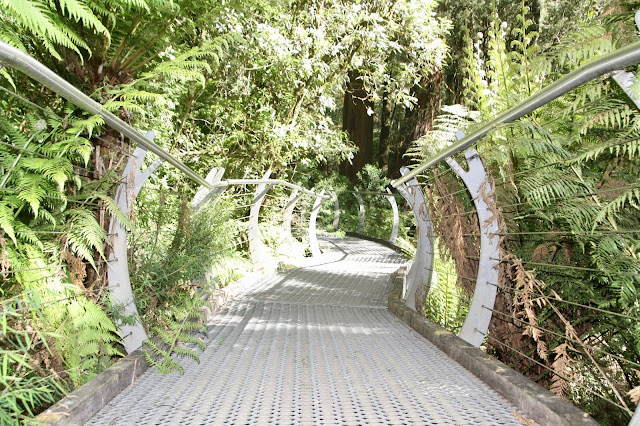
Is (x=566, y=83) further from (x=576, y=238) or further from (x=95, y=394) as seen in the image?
(x=95, y=394)

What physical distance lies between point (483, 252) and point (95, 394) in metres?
1.99

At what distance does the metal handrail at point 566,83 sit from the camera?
148 centimetres

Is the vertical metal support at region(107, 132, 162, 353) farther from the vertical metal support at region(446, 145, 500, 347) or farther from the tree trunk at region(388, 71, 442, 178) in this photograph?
the tree trunk at region(388, 71, 442, 178)

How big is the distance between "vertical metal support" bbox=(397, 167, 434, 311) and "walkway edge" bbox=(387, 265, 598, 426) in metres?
0.62

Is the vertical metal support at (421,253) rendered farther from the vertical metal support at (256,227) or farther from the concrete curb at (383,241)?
the concrete curb at (383,241)

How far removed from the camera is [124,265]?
2.76 meters

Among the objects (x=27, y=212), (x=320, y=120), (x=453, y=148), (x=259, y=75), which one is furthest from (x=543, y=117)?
(x=320, y=120)

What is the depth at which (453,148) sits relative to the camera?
2.83m

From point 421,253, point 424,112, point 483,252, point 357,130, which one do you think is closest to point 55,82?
point 483,252

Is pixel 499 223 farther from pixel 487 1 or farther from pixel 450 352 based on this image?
pixel 487 1

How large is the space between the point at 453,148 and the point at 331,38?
7.94 metres

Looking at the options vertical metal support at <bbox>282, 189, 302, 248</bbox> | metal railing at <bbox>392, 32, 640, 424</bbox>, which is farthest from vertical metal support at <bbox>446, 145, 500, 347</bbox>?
vertical metal support at <bbox>282, 189, 302, 248</bbox>

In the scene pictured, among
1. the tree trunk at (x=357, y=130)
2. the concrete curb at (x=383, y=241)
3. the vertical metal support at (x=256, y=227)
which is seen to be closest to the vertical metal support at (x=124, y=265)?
the vertical metal support at (x=256, y=227)

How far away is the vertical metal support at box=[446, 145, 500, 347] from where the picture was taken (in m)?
2.76
